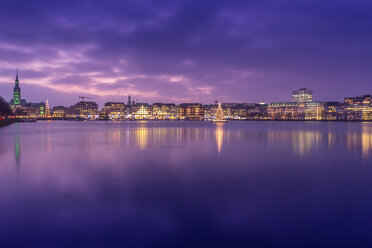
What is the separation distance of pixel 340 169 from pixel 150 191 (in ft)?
34.3

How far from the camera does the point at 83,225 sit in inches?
289

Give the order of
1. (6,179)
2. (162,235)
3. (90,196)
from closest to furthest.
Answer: (162,235) < (90,196) < (6,179)

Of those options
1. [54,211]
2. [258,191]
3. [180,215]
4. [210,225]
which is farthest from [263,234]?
[54,211]

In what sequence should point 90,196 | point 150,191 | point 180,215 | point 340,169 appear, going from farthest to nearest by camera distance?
1. point 340,169
2. point 150,191
3. point 90,196
4. point 180,215

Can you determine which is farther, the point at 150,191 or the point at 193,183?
the point at 193,183

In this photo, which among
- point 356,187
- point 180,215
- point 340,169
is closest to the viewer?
point 180,215

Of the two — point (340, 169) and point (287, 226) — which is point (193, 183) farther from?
point (340, 169)

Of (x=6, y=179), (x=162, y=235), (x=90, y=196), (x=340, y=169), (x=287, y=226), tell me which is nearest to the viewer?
(x=162, y=235)

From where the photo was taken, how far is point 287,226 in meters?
7.29

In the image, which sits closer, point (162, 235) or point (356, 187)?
point (162, 235)

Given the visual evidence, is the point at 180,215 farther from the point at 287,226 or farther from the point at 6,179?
the point at 6,179

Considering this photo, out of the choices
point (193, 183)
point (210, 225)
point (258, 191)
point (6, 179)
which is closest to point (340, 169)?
point (258, 191)

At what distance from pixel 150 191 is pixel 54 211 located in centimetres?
330

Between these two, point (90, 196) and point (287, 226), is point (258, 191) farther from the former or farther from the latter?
point (90, 196)
